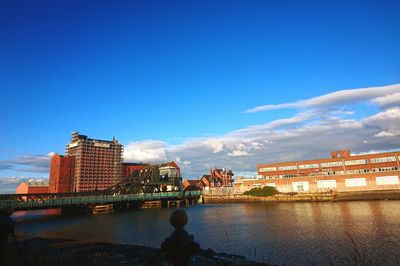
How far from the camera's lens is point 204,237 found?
106ft

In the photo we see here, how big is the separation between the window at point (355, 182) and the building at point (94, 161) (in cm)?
10604

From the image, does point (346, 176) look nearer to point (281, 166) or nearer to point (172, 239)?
point (281, 166)

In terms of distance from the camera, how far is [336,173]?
92250 mm

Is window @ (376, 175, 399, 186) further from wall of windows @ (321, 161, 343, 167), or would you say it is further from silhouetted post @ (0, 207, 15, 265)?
silhouetted post @ (0, 207, 15, 265)

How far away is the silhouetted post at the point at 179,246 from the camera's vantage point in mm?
4902

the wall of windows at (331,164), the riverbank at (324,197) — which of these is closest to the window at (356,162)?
the wall of windows at (331,164)

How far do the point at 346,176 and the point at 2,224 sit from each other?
317ft

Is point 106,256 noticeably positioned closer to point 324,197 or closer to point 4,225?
point 4,225

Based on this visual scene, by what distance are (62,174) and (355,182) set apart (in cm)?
12320

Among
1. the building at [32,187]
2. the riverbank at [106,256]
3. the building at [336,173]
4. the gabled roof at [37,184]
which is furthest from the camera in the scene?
the gabled roof at [37,184]

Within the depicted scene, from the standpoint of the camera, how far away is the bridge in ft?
194

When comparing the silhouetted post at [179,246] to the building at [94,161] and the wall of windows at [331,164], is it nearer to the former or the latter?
the wall of windows at [331,164]

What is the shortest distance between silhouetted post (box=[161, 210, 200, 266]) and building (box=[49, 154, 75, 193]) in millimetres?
144301

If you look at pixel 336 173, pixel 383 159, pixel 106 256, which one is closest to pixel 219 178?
pixel 336 173
